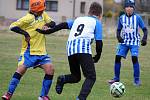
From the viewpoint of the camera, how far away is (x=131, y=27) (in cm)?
1416

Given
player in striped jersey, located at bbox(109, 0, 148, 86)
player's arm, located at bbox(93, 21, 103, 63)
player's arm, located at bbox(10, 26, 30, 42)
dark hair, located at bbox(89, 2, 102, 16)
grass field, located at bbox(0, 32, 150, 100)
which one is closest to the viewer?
player's arm, located at bbox(93, 21, 103, 63)

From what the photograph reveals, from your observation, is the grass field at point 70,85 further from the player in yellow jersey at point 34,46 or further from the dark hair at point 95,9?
the dark hair at point 95,9

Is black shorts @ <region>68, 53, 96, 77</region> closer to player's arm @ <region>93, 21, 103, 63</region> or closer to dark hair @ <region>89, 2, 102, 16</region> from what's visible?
player's arm @ <region>93, 21, 103, 63</region>

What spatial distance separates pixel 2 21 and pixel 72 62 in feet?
145

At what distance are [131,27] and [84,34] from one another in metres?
4.33

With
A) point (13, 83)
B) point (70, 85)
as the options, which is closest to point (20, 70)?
point (13, 83)

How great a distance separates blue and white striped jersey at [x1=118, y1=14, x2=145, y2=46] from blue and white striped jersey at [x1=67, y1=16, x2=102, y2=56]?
13.4ft

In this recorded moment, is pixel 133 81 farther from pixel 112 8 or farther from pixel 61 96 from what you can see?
pixel 112 8

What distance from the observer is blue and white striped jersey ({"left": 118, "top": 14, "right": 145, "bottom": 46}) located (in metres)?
14.1

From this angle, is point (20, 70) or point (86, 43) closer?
point (86, 43)

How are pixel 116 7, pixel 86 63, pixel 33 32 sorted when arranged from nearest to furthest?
pixel 86 63
pixel 33 32
pixel 116 7

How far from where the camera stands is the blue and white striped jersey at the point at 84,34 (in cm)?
1000

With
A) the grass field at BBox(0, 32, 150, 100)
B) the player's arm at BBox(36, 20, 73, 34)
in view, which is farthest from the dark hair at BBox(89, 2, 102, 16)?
the grass field at BBox(0, 32, 150, 100)

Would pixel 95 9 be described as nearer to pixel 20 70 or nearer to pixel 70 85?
pixel 20 70
